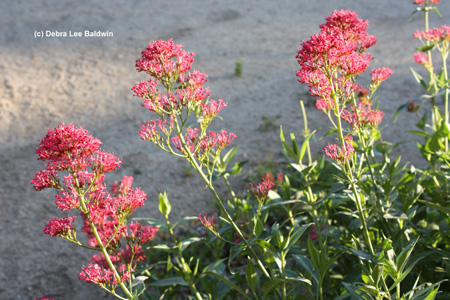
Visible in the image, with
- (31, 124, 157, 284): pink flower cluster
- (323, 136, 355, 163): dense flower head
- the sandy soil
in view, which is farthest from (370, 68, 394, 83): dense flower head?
the sandy soil

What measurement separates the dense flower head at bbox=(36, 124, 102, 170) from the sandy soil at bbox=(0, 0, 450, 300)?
84.8 inches

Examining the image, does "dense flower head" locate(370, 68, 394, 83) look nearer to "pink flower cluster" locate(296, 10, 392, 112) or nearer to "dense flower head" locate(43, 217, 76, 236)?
"pink flower cluster" locate(296, 10, 392, 112)

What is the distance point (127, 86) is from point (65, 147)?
204 inches

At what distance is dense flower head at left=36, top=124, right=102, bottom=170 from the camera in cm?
182

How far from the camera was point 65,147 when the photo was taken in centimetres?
182

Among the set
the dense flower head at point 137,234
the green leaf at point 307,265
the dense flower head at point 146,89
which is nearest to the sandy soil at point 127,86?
the dense flower head at point 137,234

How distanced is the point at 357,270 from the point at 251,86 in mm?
4574

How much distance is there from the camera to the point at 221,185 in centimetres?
487

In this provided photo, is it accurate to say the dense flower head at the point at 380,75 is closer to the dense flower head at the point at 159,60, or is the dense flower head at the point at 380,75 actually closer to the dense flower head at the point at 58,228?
the dense flower head at the point at 159,60

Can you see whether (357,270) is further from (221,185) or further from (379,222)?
(221,185)

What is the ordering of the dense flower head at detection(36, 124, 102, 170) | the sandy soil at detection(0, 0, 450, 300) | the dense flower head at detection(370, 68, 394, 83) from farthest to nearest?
the sandy soil at detection(0, 0, 450, 300) < the dense flower head at detection(370, 68, 394, 83) < the dense flower head at detection(36, 124, 102, 170)

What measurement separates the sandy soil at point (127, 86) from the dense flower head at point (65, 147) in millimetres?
2154

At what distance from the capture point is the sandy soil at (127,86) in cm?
441

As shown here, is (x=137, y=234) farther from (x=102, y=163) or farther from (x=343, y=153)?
(x=343, y=153)
